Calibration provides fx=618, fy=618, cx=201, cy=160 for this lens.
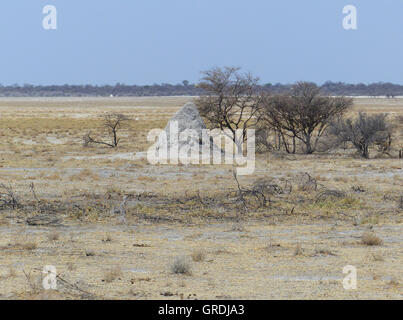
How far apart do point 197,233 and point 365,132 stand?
693 inches

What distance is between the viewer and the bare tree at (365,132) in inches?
1090

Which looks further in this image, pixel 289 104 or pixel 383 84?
pixel 383 84

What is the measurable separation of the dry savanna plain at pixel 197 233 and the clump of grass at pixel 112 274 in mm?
22

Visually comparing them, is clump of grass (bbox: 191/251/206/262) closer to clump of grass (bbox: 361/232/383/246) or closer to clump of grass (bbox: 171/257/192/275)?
clump of grass (bbox: 171/257/192/275)

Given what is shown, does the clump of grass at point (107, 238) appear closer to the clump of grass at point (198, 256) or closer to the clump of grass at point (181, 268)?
the clump of grass at point (198, 256)

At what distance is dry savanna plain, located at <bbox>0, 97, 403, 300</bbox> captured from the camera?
7.89 metres

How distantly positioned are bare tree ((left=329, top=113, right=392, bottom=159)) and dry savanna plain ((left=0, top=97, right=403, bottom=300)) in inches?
191

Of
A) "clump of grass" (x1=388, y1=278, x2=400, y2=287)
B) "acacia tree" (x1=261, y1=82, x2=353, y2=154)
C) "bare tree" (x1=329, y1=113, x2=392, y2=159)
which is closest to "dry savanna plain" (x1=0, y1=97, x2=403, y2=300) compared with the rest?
"clump of grass" (x1=388, y1=278, x2=400, y2=287)

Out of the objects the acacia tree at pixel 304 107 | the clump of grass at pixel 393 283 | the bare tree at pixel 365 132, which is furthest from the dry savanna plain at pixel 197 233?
the acacia tree at pixel 304 107

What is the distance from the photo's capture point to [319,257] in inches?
384

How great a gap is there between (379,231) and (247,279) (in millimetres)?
4791

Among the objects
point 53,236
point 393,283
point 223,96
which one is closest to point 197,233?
point 53,236

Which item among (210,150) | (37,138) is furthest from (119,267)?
(37,138)
